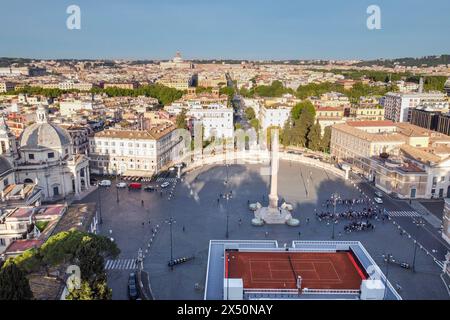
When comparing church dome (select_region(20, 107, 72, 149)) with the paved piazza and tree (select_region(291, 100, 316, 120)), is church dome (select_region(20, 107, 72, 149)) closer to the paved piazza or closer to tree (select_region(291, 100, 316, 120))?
the paved piazza

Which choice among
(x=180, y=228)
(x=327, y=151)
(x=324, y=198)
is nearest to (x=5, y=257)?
(x=180, y=228)

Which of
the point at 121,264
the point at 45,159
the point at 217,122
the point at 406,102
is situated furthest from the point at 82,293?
the point at 406,102

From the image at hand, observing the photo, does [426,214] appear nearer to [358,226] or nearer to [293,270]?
[358,226]

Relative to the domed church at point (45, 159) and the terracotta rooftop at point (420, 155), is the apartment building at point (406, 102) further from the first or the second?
the domed church at point (45, 159)

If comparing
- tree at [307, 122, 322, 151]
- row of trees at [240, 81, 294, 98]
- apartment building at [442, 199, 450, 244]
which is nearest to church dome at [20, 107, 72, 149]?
apartment building at [442, 199, 450, 244]

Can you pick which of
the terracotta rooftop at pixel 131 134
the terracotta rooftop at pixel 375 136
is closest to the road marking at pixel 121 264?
Result: the terracotta rooftop at pixel 131 134
